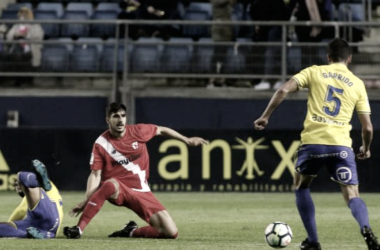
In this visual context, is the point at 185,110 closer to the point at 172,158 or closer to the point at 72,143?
the point at 172,158

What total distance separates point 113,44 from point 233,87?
2.31 m

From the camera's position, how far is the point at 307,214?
9.83 m

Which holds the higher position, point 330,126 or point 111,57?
point 330,126

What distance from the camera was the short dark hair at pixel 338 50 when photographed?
9.78 meters

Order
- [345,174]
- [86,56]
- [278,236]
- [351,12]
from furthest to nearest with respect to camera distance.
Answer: [351,12] → [86,56] → [278,236] → [345,174]

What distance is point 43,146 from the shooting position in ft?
65.1

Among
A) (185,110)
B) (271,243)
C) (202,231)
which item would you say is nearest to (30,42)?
(185,110)

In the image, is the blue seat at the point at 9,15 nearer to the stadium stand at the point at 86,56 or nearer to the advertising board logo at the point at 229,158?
the stadium stand at the point at 86,56

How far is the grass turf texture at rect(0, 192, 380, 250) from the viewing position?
1086cm

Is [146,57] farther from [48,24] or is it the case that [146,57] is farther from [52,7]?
[52,7]

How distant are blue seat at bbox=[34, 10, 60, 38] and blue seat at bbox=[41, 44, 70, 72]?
96 centimetres

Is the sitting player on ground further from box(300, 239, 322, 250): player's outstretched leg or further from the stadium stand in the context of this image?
the stadium stand

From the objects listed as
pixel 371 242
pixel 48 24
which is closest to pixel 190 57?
pixel 48 24

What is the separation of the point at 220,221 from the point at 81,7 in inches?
354
